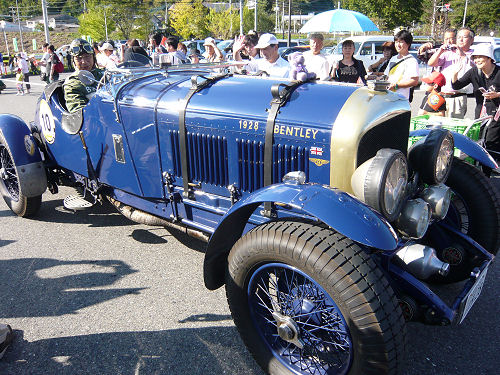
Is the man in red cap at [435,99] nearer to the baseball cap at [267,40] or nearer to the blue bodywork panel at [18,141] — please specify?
the baseball cap at [267,40]

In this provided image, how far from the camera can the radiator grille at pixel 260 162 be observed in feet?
8.59

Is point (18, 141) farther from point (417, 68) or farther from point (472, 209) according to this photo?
point (417, 68)

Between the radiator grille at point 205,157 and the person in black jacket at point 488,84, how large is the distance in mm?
3426

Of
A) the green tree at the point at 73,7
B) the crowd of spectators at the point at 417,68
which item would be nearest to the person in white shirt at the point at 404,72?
the crowd of spectators at the point at 417,68

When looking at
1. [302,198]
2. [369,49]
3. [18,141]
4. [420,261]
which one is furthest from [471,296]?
[369,49]

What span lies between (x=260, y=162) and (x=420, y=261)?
116 cm

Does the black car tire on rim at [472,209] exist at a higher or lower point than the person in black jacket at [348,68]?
lower

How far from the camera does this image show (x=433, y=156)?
2564mm

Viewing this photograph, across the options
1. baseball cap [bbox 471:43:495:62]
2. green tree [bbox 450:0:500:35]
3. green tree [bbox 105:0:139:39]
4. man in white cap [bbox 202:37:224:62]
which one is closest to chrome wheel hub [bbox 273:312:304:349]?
baseball cap [bbox 471:43:495:62]

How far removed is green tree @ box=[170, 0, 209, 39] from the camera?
4119cm

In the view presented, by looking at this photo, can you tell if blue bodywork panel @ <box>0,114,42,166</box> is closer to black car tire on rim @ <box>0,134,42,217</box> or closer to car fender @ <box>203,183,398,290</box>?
black car tire on rim @ <box>0,134,42,217</box>

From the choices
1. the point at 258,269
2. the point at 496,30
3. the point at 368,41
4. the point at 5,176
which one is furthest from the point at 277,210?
the point at 496,30

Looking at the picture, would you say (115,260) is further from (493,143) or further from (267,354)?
(493,143)

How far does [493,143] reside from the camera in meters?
4.91
